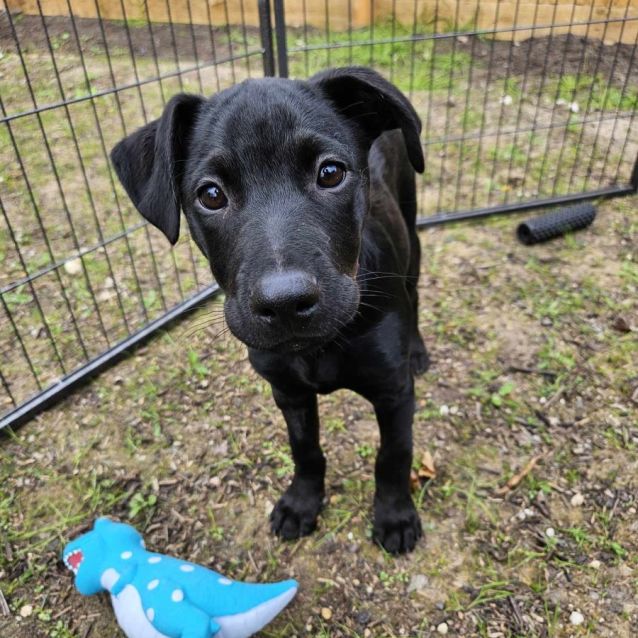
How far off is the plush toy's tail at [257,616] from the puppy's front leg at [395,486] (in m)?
0.51

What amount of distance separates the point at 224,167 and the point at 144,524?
70.6 inches

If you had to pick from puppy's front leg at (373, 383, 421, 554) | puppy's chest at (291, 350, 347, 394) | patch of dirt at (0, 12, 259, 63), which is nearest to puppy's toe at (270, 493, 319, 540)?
puppy's front leg at (373, 383, 421, 554)

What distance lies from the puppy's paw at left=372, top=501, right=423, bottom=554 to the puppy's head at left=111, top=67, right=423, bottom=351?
46.3 inches

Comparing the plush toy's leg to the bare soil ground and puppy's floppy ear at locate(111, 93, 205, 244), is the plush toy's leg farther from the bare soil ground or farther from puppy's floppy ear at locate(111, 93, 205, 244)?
puppy's floppy ear at locate(111, 93, 205, 244)

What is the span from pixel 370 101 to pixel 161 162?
2.47 ft

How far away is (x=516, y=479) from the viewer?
113 inches

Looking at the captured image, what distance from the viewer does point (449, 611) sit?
240 centimetres

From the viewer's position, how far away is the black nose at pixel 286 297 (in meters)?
1.57

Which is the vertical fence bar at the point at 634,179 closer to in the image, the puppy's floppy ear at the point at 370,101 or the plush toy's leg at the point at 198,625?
the puppy's floppy ear at the point at 370,101

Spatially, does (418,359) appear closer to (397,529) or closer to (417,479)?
(417,479)

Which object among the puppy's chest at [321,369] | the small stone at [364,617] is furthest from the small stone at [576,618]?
the puppy's chest at [321,369]

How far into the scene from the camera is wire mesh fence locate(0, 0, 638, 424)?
3.70 m

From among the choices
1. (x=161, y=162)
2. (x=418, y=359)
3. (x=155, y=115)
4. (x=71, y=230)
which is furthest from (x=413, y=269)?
(x=155, y=115)

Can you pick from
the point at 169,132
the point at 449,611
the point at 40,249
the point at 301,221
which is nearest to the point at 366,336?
the point at 301,221
